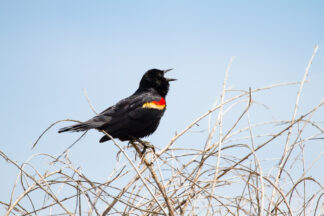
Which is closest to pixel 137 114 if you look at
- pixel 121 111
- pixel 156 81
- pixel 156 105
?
pixel 121 111

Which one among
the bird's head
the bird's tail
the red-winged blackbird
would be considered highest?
the bird's head

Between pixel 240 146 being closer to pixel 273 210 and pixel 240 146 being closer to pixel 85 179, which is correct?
pixel 273 210

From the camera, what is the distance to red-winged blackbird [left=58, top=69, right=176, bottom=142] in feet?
11.6

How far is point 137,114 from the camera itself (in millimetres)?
3746

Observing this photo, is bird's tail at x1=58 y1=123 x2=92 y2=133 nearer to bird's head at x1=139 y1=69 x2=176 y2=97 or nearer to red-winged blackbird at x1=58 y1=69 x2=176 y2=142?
red-winged blackbird at x1=58 y1=69 x2=176 y2=142

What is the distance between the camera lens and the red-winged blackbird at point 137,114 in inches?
139

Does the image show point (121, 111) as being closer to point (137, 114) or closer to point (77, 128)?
point (137, 114)

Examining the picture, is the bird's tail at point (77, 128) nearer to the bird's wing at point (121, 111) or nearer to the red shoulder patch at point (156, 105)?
the bird's wing at point (121, 111)

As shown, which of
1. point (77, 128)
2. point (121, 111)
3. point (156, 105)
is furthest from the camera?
point (156, 105)

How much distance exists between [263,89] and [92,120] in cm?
170

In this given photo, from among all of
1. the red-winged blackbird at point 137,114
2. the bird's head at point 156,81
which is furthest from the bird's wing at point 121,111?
the bird's head at point 156,81

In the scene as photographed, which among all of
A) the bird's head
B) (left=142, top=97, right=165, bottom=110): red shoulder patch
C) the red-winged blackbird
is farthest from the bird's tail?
the bird's head

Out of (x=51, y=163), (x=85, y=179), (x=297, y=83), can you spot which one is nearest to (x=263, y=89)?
(x=297, y=83)

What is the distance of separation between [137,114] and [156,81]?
0.71 meters
